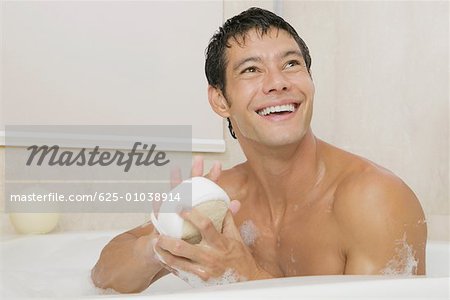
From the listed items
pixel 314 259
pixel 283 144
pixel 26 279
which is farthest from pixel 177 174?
pixel 26 279

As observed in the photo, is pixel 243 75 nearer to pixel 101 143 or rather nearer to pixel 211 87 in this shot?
pixel 211 87

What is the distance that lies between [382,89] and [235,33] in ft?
2.76

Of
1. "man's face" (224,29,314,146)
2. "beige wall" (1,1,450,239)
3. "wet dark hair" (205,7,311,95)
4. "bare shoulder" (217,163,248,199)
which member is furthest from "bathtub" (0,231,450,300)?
"wet dark hair" (205,7,311,95)

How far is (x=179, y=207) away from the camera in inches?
37.9

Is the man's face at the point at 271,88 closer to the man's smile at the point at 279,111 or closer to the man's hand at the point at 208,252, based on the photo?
the man's smile at the point at 279,111

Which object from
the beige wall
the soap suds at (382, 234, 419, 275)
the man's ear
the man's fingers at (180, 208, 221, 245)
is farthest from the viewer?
the beige wall

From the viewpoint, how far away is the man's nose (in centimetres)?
118

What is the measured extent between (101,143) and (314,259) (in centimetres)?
83

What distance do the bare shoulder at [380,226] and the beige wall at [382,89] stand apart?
74 cm

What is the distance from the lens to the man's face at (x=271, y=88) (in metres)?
1.18

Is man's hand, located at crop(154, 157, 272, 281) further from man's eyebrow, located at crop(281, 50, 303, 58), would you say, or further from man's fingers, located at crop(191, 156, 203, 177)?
man's eyebrow, located at crop(281, 50, 303, 58)

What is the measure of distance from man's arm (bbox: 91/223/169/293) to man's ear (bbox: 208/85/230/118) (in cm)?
30

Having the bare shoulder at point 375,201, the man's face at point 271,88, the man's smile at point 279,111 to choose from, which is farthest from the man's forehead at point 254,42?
the bare shoulder at point 375,201

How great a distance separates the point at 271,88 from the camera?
1.18 metres
